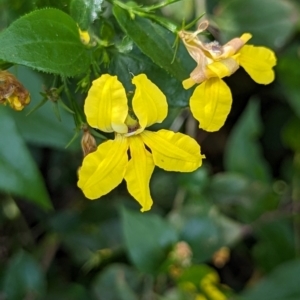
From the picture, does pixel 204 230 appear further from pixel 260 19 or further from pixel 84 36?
pixel 84 36

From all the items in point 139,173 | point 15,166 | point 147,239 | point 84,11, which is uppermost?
point 84,11

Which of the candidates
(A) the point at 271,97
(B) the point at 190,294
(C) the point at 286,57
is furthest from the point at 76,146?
(A) the point at 271,97

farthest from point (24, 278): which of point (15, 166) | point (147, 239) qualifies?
point (15, 166)

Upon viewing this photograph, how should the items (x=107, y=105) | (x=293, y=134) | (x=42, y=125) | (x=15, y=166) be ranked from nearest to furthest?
(x=107, y=105)
(x=15, y=166)
(x=42, y=125)
(x=293, y=134)

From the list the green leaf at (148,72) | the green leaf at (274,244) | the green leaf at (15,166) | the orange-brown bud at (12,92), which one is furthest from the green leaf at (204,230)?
the orange-brown bud at (12,92)

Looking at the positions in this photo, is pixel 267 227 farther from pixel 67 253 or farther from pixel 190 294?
pixel 67 253

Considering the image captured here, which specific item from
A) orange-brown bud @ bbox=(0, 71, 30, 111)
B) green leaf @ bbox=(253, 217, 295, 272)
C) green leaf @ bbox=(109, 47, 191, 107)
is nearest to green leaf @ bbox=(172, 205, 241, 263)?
green leaf @ bbox=(253, 217, 295, 272)

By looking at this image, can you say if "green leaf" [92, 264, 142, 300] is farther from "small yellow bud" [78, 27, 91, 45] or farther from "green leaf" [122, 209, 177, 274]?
"small yellow bud" [78, 27, 91, 45]
